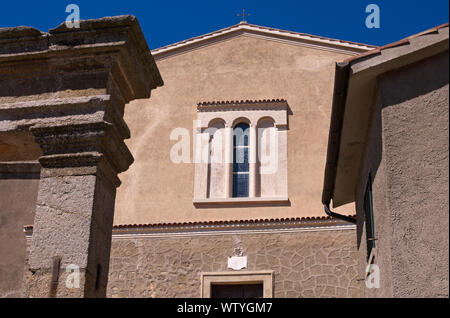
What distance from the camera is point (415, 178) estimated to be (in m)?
6.27

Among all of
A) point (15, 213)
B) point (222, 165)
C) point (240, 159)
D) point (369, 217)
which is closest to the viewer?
point (369, 217)

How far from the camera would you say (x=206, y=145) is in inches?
634

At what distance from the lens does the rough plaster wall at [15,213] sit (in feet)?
43.1

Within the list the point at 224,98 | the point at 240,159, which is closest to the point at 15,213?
the point at 240,159

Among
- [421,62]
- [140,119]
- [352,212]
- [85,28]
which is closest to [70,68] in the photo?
[85,28]

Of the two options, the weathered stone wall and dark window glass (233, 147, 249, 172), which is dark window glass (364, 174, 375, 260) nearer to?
the weathered stone wall

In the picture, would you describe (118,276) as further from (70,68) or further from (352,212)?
(70,68)

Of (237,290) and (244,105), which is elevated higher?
(244,105)

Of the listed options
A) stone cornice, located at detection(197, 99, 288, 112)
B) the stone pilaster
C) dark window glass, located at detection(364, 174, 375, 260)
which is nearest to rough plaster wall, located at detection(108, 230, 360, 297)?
stone cornice, located at detection(197, 99, 288, 112)

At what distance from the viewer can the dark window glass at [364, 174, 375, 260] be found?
815 centimetres

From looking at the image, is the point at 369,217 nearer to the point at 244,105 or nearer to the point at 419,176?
the point at 419,176

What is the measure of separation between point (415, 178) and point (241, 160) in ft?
32.4

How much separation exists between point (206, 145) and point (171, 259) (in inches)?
134
